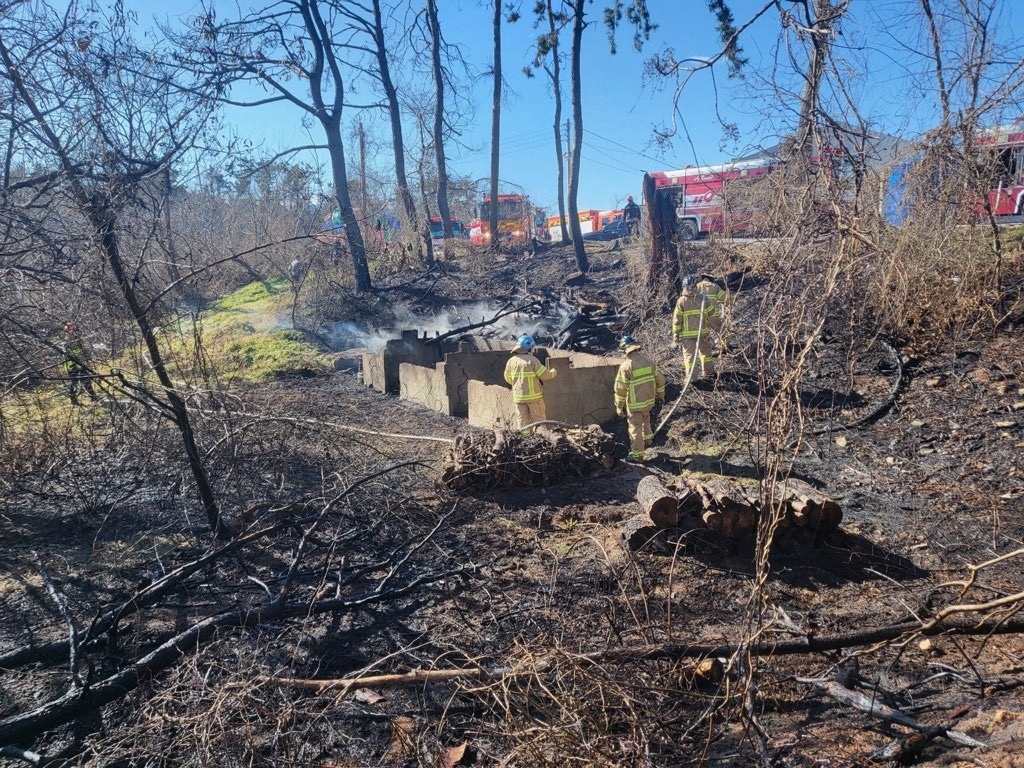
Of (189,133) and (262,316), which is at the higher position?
(189,133)

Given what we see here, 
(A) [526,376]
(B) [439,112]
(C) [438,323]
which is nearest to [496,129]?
(B) [439,112]

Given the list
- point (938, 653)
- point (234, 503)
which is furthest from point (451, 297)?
point (938, 653)

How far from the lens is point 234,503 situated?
6.71m

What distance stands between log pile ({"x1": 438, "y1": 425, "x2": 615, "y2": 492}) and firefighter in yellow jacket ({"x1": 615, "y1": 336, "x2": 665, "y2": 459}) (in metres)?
0.98

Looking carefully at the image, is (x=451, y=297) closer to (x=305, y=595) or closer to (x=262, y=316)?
(x=262, y=316)

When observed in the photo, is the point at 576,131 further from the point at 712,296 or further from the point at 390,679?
the point at 390,679

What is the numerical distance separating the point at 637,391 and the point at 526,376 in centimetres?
136

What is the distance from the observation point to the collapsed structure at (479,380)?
9.50m

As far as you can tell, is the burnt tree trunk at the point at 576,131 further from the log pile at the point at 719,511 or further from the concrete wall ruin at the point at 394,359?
the log pile at the point at 719,511

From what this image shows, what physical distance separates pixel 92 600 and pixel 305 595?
5.50 feet

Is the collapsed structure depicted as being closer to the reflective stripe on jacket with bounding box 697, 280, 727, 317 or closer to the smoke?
the smoke

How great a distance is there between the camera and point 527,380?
838 centimetres

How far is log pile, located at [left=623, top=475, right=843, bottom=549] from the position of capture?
17.5 feet

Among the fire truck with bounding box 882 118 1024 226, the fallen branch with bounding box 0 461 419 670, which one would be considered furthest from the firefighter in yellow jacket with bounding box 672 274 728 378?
the fallen branch with bounding box 0 461 419 670
